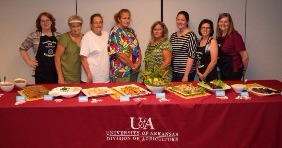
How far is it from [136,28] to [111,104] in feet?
6.52

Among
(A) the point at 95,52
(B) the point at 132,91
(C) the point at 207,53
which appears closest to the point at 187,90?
(B) the point at 132,91

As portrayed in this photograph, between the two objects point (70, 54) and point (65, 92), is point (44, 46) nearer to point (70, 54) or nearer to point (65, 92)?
point (70, 54)

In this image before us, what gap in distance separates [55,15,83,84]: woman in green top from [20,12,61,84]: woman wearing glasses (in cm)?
14

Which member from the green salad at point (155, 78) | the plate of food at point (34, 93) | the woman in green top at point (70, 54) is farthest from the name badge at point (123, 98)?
the woman in green top at point (70, 54)

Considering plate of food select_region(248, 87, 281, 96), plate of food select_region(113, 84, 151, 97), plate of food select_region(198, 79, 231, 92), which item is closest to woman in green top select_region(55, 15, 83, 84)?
plate of food select_region(113, 84, 151, 97)

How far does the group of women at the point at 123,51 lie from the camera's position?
3.24m

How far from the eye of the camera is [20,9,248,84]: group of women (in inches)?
128

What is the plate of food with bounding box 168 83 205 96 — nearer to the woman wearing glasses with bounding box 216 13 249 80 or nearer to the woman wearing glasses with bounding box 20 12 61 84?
the woman wearing glasses with bounding box 216 13 249 80

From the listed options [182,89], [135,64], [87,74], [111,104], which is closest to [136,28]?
[135,64]

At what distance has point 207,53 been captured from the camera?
326 cm

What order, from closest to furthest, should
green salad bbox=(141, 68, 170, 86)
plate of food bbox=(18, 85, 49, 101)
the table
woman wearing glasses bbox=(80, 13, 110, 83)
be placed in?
the table, plate of food bbox=(18, 85, 49, 101), green salad bbox=(141, 68, 170, 86), woman wearing glasses bbox=(80, 13, 110, 83)

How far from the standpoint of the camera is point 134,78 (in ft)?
11.4

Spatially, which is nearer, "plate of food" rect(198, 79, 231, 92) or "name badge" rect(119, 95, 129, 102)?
"name badge" rect(119, 95, 129, 102)

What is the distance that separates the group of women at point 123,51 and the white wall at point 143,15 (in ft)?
1.87
